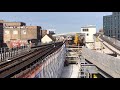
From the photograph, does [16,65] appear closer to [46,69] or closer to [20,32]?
[46,69]

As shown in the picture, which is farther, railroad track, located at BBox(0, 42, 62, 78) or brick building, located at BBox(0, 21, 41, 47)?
brick building, located at BBox(0, 21, 41, 47)

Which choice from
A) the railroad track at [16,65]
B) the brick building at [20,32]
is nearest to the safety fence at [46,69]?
the railroad track at [16,65]

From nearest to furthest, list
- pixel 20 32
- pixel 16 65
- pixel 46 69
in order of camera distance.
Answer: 1. pixel 46 69
2. pixel 16 65
3. pixel 20 32

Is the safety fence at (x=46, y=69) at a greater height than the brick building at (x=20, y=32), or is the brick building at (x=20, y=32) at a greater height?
the brick building at (x=20, y=32)

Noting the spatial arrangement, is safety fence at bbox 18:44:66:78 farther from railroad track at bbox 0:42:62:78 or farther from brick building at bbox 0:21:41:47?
brick building at bbox 0:21:41:47

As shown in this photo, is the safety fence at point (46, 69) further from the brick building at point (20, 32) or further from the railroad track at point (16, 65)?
the brick building at point (20, 32)

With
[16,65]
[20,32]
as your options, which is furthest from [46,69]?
[20,32]

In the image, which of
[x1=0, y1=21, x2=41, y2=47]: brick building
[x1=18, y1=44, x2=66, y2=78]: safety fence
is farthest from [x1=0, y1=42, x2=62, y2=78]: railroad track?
[x1=0, y1=21, x2=41, y2=47]: brick building

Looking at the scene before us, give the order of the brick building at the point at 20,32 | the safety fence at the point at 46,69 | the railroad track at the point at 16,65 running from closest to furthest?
the safety fence at the point at 46,69 → the railroad track at the point at 16,65 → the brick building at the point at 20,32
